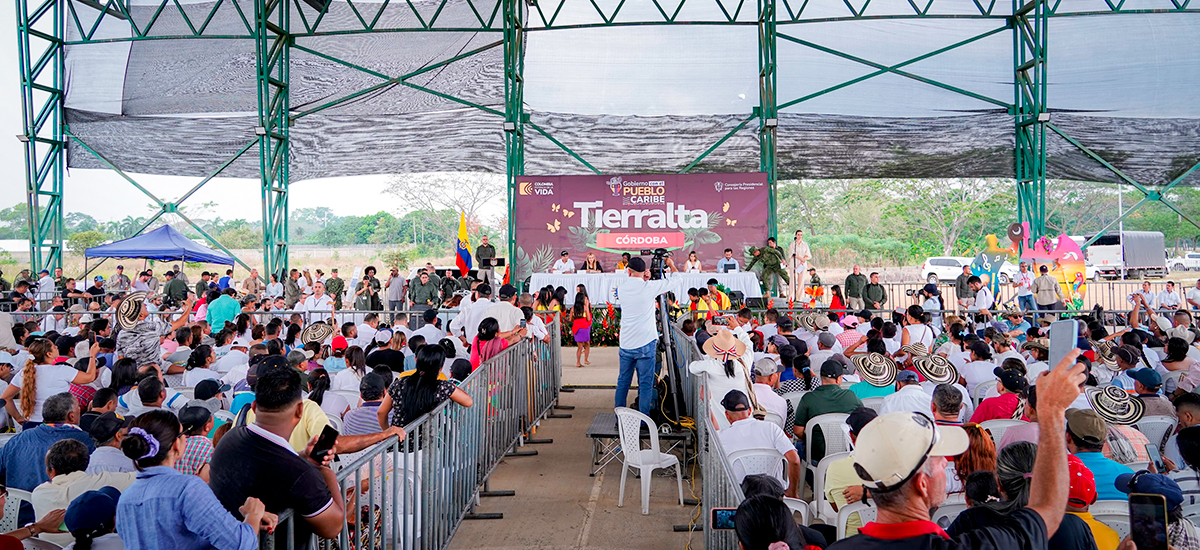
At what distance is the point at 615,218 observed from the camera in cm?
1755

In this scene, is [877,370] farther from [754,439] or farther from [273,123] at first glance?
[273,123]

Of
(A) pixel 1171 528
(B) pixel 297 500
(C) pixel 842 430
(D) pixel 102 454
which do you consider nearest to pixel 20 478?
(D) pixel 102 454

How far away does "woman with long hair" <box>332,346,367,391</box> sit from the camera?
618cm

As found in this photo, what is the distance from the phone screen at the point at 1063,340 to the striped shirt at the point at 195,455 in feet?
11.8

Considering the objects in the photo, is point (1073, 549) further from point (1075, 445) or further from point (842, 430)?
point (842, 430)

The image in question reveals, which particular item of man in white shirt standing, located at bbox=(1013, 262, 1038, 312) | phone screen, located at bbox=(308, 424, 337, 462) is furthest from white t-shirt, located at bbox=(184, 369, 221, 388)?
man in white shirt standing, located at bbox=(1013, 262, 1038, 312)

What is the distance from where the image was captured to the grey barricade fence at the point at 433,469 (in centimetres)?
346

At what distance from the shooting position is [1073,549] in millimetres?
2285

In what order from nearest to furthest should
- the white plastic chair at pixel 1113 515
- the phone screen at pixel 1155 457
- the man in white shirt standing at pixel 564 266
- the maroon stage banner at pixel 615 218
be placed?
the white plastic chair at pixel 1113 515
the phone screen at pixel 1155 457
the man in white shirt standing at pixel 564 266
the maroon stage banner at pixel 615 218

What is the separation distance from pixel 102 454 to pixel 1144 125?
2040 centimetres

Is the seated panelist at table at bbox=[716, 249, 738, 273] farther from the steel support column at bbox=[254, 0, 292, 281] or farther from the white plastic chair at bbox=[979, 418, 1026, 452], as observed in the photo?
the white plastic chair at bbox=[979, 418, 1026, 452]

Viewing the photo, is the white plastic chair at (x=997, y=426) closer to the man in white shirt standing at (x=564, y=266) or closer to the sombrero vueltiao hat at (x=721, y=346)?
the sombrero vueltiao hat at (x=721, y=346)

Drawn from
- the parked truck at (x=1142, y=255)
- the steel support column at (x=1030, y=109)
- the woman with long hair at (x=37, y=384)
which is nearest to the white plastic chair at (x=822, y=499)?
the woman with long hair at (x=37, y=384)

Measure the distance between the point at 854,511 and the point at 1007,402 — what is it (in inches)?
84.0
